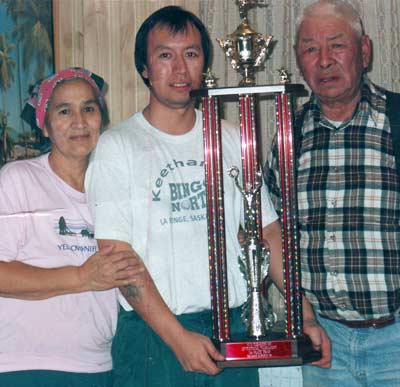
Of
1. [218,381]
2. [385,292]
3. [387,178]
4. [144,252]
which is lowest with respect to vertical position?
[218,381]

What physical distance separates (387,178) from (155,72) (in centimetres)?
54

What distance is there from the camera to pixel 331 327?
5.03ft

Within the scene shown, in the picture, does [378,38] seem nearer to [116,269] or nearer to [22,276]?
[116,269]

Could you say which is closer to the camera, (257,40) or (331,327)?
(257,40)

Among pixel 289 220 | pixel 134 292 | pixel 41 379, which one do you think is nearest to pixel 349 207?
pixel 289 220

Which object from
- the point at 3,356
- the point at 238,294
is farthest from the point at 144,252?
the point at 3,356

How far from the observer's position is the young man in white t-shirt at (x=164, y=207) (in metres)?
1.41

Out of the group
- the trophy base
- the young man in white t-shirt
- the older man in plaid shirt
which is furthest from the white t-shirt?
the older man in plaid shirt

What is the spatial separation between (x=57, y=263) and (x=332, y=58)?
0.72 metres

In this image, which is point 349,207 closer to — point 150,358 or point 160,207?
point 160,207

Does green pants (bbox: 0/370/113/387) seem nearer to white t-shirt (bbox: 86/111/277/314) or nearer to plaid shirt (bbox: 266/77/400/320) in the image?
white t-shirt (bbox: 86/111/277/314)

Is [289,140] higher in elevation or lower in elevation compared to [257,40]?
lower

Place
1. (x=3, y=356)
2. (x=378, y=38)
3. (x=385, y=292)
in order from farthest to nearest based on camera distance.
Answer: (x=378, y=38), (x=385, y=292), (x=3, y=356)

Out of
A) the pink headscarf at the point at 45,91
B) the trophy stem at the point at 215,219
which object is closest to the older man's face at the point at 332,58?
the trophy stem at the point at 215,219
